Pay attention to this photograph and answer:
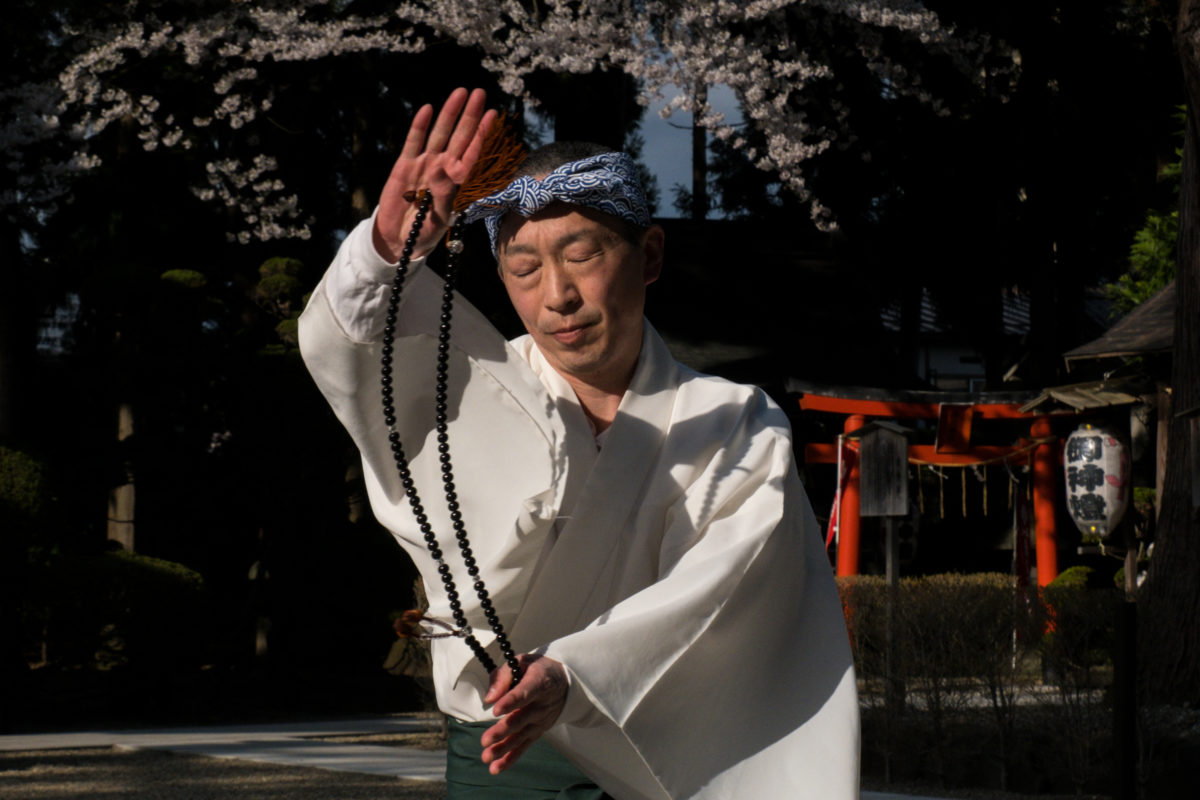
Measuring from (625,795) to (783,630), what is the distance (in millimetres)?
360

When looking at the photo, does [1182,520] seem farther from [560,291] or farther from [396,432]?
[396,432]

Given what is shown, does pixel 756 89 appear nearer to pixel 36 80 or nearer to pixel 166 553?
pixel 36 80

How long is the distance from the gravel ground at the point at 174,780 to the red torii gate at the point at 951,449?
223 inches

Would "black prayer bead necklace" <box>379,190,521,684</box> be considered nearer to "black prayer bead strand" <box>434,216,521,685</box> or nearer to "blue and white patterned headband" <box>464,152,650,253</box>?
"black prayer bead strand" <box>434,216,521,685</box>

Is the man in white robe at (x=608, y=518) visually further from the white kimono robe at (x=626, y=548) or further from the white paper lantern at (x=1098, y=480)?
the white paper lantern at (x=1098, y=480)

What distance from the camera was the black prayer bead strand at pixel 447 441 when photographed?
6.33 feet

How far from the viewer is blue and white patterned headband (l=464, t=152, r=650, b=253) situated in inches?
87.0

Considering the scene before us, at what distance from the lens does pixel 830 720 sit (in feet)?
7.06

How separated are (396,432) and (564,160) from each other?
588mm

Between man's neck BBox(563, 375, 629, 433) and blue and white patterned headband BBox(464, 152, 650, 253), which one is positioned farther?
man's neck BBox(563, 375, 629, 433)

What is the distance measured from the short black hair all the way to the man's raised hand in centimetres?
33

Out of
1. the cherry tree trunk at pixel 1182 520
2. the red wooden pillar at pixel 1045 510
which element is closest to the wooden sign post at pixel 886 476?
the cherry tree trunk at pixel 1182 520

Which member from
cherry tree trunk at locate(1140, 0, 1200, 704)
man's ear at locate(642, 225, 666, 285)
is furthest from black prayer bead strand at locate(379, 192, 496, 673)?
cherry tree trunk at locate(1140, 0, 1200, 704)

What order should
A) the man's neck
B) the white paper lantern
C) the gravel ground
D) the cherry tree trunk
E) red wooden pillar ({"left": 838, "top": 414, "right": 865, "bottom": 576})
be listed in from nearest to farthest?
the man's neck
the gravel ground
the cherry tree trunk
the white paper lantern
red wooden pillar ({"left": 838, "top": 414, "right": 865, "bottom": 576})
